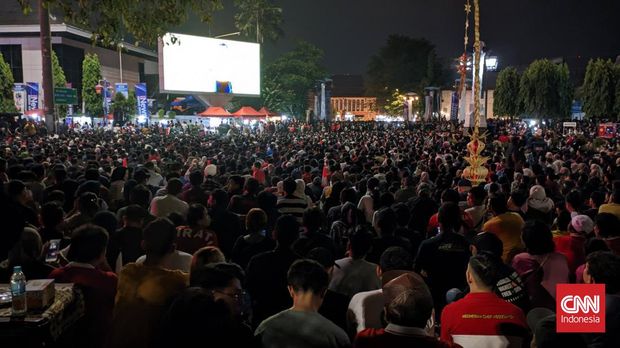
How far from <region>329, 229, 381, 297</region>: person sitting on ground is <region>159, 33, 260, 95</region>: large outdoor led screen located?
148 ft

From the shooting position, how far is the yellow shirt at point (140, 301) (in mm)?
3812

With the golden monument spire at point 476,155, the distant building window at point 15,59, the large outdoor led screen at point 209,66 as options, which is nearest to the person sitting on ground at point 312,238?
the golden monument spire at point 476,155

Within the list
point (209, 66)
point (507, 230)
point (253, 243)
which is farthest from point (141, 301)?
point (209, 66)

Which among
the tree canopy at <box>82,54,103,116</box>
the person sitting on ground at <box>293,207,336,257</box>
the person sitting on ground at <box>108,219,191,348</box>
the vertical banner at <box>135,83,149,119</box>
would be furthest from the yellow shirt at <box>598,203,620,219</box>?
the tree canopy at <box>82,54,103,116</box>

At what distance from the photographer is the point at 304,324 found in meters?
3.37

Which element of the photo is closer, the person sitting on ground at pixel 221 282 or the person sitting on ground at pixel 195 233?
the person sitting on ground at pixel 221 282

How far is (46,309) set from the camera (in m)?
3.45

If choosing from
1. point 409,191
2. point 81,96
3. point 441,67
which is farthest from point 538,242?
point 441,67

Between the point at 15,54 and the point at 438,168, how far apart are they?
5761 cm

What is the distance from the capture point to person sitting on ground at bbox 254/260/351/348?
10.9ft

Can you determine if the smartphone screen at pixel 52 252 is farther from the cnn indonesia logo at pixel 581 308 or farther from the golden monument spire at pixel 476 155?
the golden monument spire at pixel 476 155

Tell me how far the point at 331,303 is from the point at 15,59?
209 feet

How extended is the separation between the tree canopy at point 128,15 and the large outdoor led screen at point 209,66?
41.2 meters

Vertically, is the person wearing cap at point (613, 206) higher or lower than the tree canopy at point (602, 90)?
lower
